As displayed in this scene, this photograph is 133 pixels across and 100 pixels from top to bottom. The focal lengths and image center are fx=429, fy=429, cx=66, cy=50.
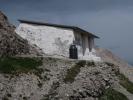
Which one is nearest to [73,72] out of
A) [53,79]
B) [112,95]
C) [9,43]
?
[53,79]

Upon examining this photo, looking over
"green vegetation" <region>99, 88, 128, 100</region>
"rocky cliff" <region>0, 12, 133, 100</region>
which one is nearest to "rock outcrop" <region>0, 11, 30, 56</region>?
"rocky cliff" <region>0, 12, 133, 100</region>

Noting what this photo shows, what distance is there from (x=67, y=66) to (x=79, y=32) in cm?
1970

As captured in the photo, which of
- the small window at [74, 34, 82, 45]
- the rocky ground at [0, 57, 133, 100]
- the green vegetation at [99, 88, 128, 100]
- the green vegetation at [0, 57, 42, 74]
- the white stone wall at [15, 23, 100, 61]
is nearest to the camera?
the rocky ground at [0, 57, 133, 100]

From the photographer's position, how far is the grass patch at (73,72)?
101ft

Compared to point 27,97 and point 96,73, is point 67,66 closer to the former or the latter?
point 96,73

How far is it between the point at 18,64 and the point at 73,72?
420 cm

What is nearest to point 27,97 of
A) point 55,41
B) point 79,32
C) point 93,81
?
point 93,81

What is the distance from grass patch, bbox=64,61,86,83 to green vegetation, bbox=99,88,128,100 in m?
2.56

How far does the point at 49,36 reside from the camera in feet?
163

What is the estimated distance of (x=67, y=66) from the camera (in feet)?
109

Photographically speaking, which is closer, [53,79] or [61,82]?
[61,82]

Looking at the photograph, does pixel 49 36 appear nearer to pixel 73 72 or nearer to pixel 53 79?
pixel 73 72

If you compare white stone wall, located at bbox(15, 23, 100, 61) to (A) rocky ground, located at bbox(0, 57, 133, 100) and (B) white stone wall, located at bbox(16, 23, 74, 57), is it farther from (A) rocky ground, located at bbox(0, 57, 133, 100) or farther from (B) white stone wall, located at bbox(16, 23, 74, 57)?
(A) rocky ground, located at bbox(0, 57, 133, 100)

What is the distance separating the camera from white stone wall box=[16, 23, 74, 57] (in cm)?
4909
